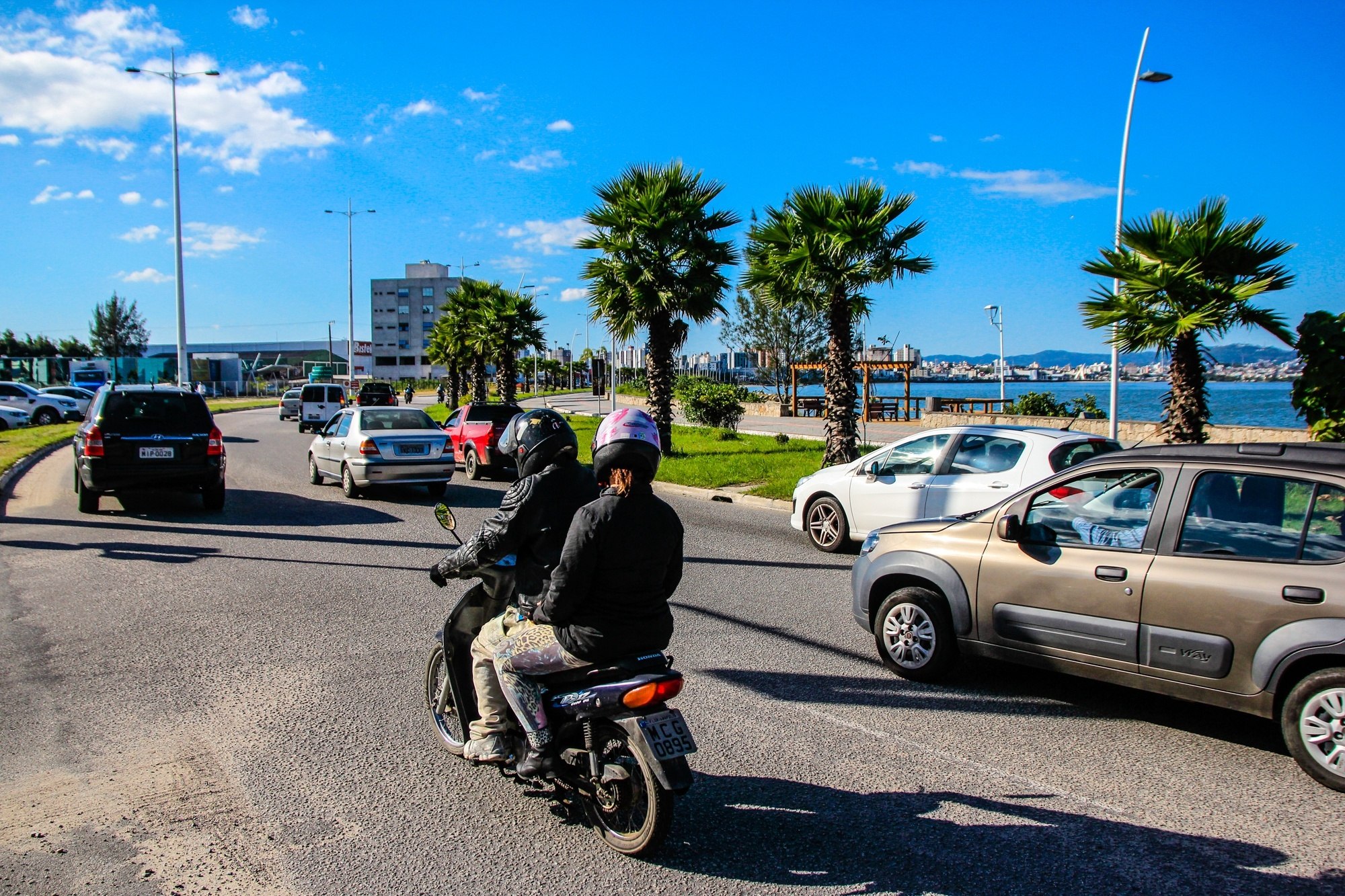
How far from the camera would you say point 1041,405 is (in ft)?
104

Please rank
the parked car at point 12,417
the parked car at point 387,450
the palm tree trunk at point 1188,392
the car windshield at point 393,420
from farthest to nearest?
the parked car at point 12,417
the car windshield at point 393,420
the parked car at point 387,450
the palm tree trunk at point 1188,392

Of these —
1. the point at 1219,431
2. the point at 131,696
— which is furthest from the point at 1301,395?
the point at 1219,431

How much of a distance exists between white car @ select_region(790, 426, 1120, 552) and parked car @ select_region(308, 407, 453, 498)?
22.2ft

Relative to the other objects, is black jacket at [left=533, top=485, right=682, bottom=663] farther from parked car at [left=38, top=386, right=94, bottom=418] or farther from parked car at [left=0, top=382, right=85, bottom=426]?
parked car at [left=38, top=386, right=94, bottom=418]

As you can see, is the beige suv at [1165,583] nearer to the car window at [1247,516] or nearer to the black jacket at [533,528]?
the car window at [1247,516]

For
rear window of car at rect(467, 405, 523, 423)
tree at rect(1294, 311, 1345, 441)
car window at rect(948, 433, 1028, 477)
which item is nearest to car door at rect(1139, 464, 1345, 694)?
car window at rect(948, 433, 1028, 477)

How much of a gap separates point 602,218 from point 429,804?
18.9m

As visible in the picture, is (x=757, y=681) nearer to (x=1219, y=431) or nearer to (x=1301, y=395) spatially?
(x=1301, y=395)

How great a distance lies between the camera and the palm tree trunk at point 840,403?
1614 cm

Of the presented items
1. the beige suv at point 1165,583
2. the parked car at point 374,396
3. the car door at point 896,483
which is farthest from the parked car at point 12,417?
the beige suv at point 1165,583

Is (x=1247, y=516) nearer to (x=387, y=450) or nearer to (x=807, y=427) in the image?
(x=387, y=450)

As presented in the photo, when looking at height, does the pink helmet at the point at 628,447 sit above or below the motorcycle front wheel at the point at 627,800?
above

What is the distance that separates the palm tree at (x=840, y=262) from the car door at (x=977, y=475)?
647 centimetres

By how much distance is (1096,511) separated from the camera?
17.3ft
